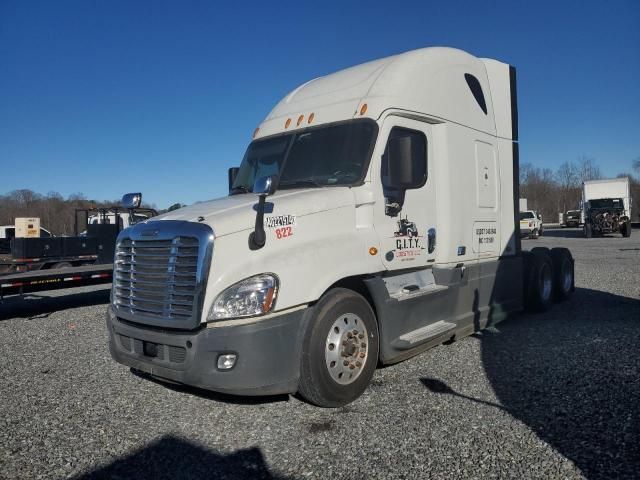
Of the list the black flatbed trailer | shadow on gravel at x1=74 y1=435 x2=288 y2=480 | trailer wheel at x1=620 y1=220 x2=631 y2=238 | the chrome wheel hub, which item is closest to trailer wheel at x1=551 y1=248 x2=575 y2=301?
the chrome wheel hub

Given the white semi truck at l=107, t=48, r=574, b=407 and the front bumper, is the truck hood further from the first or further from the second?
the front bumper

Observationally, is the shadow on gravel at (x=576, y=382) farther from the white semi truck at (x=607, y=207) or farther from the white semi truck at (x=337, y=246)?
the white semi truck at (x=607, y=207)

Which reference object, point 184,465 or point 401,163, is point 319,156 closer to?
point 401,163

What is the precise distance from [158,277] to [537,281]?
615 cm

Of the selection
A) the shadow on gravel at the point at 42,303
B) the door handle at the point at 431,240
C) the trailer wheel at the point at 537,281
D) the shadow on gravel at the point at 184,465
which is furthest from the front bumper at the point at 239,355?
the shadow on gravel at the point at 42,303

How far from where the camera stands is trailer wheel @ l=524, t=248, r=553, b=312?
781 centimetres

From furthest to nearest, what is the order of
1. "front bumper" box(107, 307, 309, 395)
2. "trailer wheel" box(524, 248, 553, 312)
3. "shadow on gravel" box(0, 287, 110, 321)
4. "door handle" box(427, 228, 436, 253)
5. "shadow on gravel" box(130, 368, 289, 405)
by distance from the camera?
"shadow on gravel" box(0, 287, 110, 321) < "trailer wheel" box(524, 248, 553, 312) < "door handle" box(427, 228, 436, 253) < "shadow on gravel" box(130, 368, 289, 405) < "front bumper" box(107, 307, 309, 395)

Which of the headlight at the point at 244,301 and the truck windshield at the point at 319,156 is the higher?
the truck windshield at the point at 319,156

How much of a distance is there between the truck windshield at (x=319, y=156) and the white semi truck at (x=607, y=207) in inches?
1187

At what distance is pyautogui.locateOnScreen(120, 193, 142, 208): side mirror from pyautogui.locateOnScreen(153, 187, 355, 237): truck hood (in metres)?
0.77

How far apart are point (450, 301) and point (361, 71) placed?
285 centimetres

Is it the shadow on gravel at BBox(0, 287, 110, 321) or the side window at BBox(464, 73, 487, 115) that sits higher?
the side window at BBox(464, 73, 487, 115)

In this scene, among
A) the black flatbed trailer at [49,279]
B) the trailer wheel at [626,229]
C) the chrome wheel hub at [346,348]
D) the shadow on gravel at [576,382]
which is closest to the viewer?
the shadow on gravel at [576,382]

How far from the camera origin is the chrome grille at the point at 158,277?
3850 millimetres
